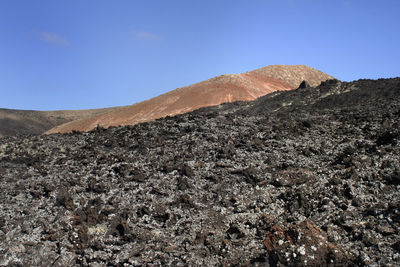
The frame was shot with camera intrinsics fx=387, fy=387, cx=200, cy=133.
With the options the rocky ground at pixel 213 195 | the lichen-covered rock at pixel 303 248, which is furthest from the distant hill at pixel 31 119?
the lichen-covered rock at pixel 303 248

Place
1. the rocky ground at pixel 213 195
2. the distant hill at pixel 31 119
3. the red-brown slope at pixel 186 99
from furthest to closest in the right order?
1. the distant hill at pixel 31 119
2. the red-brown slope at pixel 186 99
3. the rocky ground at pixel 213 195

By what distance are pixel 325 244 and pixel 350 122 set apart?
7526mm

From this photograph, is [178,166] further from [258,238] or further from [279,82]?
[279,82]

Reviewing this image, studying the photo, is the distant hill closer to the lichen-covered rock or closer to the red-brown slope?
the red-brown slope

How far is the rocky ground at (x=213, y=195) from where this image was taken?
794 centimetres

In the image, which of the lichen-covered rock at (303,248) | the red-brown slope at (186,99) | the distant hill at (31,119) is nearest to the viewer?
the lichen-covered rock at (303,248)

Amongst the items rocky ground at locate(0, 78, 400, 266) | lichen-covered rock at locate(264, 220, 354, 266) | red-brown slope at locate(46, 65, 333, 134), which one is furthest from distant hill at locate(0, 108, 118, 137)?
lichen-covered rock at locate(264, 220, 354, 266)

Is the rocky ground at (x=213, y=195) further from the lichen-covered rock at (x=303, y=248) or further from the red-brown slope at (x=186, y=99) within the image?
the red-brown slope at (x=186, y=99)

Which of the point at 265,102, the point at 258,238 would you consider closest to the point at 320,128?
the point at 258,238

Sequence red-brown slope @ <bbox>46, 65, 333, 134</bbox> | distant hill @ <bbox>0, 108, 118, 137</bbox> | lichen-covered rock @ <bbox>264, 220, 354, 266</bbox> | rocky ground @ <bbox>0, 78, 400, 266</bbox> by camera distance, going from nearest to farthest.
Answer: lichen-covered rock @ <bbox>264, 220, 354, 266</bbox> < rocky ground @ <bbox>0, 78, 400, 266</bbox> < red-brown slope @ <bbox>46, 65, 333, 134</bbox> < distant hill @ <bbox>0, 108, 118, 137</bbox>

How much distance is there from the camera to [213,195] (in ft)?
33.0

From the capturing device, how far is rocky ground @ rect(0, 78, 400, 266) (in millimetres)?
7938

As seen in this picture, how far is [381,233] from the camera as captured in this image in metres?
7.86

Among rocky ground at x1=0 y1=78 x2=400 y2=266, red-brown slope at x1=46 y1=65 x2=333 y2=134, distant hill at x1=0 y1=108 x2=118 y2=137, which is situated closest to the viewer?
rocky ground at x1=0 y1=78 x2=400 y2=266
